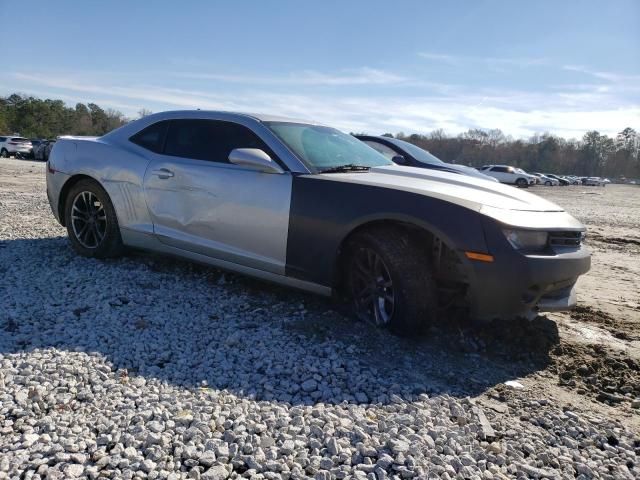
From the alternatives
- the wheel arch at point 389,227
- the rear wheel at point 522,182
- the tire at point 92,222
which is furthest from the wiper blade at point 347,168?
the rear wheel at point 522,182

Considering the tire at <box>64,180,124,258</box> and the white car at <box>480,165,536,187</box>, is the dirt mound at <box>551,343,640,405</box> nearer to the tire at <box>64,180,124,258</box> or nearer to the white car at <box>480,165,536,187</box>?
the tire at <box>64,180,124,258</box>

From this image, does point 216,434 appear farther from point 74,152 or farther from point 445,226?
point 74,152

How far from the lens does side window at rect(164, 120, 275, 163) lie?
4281mm

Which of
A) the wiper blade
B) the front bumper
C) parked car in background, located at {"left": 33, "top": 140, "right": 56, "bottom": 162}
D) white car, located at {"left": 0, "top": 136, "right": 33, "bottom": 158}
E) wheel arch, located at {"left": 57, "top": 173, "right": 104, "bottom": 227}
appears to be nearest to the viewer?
the front bumper

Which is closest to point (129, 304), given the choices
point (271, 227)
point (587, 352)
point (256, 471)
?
point (271, 227)

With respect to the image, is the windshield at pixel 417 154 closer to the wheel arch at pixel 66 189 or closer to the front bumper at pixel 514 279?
the front bumper at pixel 514 279

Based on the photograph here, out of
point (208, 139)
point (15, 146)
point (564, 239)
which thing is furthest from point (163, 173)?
point (15, 146)

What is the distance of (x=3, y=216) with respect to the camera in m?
7.78

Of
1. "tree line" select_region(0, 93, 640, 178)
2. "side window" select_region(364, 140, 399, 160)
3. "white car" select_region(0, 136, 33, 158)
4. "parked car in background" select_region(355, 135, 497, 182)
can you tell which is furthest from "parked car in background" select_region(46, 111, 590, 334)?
"tree line" select_region(0, 93, 640, 178)

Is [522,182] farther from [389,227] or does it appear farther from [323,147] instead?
[389,227]

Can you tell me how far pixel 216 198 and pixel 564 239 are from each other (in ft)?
8.68

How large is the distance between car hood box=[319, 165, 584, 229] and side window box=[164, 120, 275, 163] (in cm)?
86

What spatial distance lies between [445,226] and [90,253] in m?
3.61

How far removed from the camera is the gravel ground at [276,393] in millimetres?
2162
